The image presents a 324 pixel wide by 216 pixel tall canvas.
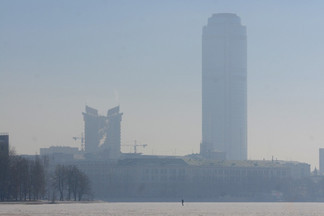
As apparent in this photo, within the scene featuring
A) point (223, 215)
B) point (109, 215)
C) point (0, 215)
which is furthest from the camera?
point (223, 215)

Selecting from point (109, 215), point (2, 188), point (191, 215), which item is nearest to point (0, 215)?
point (109, 215)

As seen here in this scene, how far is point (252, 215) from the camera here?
141 m

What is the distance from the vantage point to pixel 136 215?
13125 centimetres

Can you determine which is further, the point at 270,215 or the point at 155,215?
the point at 270,215

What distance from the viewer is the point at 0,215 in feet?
397

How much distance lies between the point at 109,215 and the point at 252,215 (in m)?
20.3

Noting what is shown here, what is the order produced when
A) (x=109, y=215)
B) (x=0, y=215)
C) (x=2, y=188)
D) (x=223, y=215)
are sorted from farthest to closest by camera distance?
(x=2, y=188) → (x=223, y=215) → (x=109, y=215) → (x=0, y=215)

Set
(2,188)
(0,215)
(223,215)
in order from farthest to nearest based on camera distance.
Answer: (2,188)
(223,215)
(0,215)

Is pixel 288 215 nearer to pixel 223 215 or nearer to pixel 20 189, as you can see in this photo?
pixel 223 215

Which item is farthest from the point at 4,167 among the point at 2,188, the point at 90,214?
the point at 90,214

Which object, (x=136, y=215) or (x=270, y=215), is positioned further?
(x=270, y=215)

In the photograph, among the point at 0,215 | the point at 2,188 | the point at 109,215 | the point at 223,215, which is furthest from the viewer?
the point at 2,188

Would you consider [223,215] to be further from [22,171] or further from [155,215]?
[22,171]

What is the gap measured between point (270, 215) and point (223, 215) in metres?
6.71
